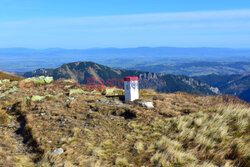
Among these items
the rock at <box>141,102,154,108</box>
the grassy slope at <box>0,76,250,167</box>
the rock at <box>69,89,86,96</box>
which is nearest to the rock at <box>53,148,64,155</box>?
the grassy slope at <box>0,76,250,167</box>

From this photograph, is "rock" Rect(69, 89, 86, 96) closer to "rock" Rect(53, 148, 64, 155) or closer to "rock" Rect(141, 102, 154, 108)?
"rock" Rect(141, 102, 154, 108)

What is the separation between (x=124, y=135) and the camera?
9602 mm

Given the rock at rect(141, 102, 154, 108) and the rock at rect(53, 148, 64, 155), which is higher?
the rock at rect(141, 102, 154, 108)

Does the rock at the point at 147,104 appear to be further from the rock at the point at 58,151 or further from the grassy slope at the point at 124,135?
the rock at the point at 58,151

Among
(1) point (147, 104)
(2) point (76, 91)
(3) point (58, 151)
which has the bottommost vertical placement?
(3) point (58, 151)

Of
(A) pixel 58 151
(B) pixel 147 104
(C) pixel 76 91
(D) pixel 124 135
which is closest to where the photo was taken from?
(A) pixel 58 151

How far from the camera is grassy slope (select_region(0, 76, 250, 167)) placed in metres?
7.64

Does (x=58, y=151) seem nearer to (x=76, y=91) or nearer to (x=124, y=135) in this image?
(x=124, y=135)

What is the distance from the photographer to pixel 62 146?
845cm

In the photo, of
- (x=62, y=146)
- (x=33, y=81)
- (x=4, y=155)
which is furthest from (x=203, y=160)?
(x=33, y=81)

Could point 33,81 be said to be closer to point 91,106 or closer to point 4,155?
point 91,106

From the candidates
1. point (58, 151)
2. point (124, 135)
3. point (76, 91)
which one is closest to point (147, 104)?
point (124, 135)

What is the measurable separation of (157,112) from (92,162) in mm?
5849

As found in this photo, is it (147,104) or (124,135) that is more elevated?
(147,104)
